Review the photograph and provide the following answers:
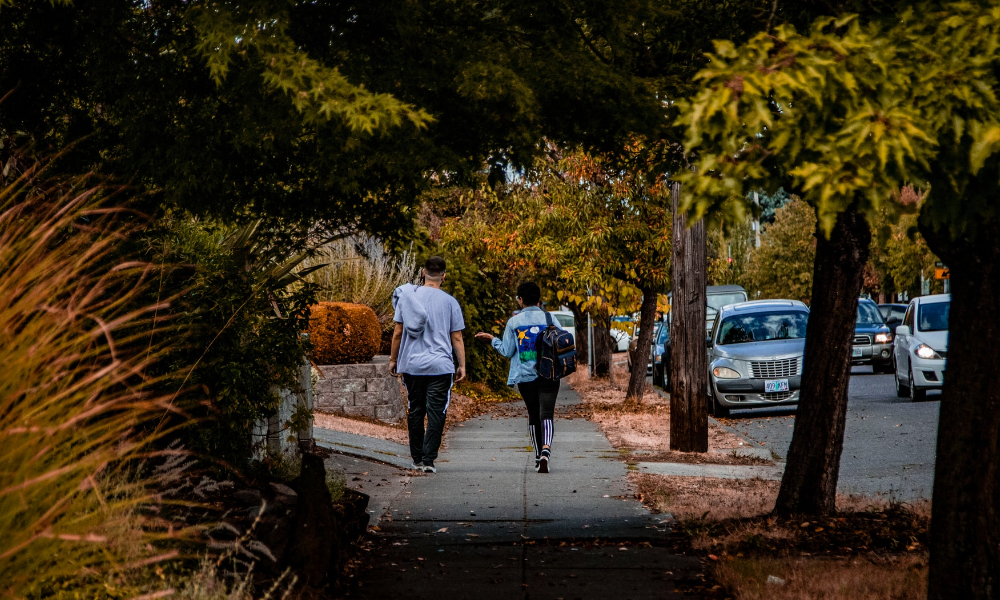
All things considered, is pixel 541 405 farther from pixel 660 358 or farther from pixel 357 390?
pixel 660 358

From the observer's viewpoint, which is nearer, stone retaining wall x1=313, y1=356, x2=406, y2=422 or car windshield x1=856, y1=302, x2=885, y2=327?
stone retaining wall x1=313, y1=356, x2=406, y2=422

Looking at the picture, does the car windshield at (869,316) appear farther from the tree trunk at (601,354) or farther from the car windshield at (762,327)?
the car windshield at (762,327)

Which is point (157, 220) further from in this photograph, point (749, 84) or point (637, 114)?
point (749, 84)

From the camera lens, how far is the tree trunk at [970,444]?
4168mm

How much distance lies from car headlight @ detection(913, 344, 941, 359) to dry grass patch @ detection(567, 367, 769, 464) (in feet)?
13.0

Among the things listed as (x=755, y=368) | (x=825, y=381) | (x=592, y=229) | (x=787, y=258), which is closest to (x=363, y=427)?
(x=592, y=229)

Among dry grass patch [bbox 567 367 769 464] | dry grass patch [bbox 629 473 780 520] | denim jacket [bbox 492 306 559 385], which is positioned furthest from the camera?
dry grass patch [bbox 567 367 769 464]

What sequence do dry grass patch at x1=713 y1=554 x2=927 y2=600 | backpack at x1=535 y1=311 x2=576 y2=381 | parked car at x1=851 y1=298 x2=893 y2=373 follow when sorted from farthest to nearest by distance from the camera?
parked car at x1=851 y1=298 x2=893 y2=373 → backpack at x1=535 y1=311 x2=576 y2=381 → dry grass patch at x1=713 y1=554 x2=927 y2=600

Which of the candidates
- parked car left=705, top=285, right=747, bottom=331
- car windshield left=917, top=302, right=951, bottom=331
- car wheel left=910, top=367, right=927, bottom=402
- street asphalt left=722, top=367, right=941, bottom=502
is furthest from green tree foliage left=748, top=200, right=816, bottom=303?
car wheel left=910, top=367, right=927, bottom=402

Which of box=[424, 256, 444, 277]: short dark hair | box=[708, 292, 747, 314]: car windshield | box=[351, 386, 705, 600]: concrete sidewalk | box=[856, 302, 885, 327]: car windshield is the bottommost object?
box=[351, 386, 705, 600]: concrete sidewalk

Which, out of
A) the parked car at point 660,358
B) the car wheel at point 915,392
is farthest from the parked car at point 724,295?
the car wheel at point 915,392

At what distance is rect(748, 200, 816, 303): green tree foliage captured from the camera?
5791 centimetres

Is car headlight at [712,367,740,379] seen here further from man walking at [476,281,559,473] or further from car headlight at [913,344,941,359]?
man walking at [476,281,559,473]

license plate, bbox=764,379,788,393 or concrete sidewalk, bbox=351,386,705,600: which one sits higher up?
license plate, bbox=764,379,788,393
